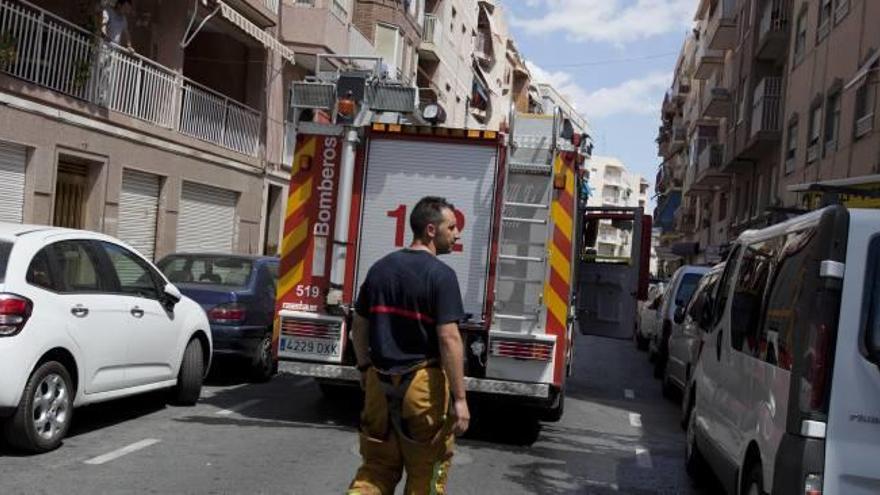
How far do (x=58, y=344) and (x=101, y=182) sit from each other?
1030 centimetres

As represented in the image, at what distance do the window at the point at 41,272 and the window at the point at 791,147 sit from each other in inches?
875

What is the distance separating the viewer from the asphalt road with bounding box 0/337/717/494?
21.2ft

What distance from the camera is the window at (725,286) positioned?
22.8 feet

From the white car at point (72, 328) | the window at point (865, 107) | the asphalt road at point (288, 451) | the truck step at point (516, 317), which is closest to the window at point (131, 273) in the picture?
the white car at point (72, 328)

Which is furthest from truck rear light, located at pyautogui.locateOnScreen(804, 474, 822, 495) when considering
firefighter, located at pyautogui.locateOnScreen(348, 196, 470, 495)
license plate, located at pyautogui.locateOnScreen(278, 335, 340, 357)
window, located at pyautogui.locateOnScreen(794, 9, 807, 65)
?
window, located at pyautogui.locateOnScreen(794, 9, 807, 65)

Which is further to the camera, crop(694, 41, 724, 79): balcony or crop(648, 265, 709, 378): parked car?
crop(694, 41, 724, 79): balcony

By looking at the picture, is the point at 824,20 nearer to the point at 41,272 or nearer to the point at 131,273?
the point at 131,273

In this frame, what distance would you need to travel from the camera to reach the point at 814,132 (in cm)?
2338

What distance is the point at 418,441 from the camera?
458 cm

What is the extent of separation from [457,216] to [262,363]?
3774mm

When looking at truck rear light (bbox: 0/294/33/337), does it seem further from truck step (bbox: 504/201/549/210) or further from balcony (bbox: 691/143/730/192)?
balcony (bbox: 691/143/730/192)

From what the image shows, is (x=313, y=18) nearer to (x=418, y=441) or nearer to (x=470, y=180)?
(x=470, y=180)

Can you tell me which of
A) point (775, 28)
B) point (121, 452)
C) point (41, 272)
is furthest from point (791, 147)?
point (41, 272)

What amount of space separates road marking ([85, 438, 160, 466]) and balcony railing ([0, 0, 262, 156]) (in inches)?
311
